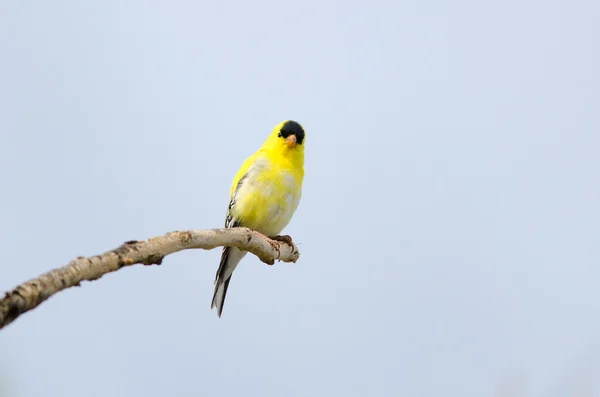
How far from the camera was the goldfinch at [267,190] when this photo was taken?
19.6ft

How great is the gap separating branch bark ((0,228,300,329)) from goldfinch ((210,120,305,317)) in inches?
62.3

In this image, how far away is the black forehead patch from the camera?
630 cm

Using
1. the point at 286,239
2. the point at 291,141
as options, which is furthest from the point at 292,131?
the point at 286,239

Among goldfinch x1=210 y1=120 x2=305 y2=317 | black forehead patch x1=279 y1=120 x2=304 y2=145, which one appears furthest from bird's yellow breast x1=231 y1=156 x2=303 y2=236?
black forehead patch x1=279 y1=120 x2=304 y2=145

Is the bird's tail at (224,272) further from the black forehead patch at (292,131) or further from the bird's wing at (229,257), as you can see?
the black forehead patch at (292,131)

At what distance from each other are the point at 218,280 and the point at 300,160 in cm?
110

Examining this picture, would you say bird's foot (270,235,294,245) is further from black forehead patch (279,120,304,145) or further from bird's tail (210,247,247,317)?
black forehead patch (279,120,304,145)

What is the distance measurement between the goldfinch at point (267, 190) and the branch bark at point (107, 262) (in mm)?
1581

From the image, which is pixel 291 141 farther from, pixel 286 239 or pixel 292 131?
pixel 286 239

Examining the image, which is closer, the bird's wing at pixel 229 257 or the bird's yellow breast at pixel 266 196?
the bird's yellow breast at pixel 266 196

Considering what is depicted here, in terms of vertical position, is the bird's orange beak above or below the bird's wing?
above

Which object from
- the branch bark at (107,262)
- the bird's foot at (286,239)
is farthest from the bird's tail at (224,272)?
the branch bark at (107,262)

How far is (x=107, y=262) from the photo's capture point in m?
2.71

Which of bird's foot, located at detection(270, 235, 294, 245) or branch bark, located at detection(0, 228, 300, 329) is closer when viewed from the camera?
branch bark, located at detection(0, 228, 300, 329)
